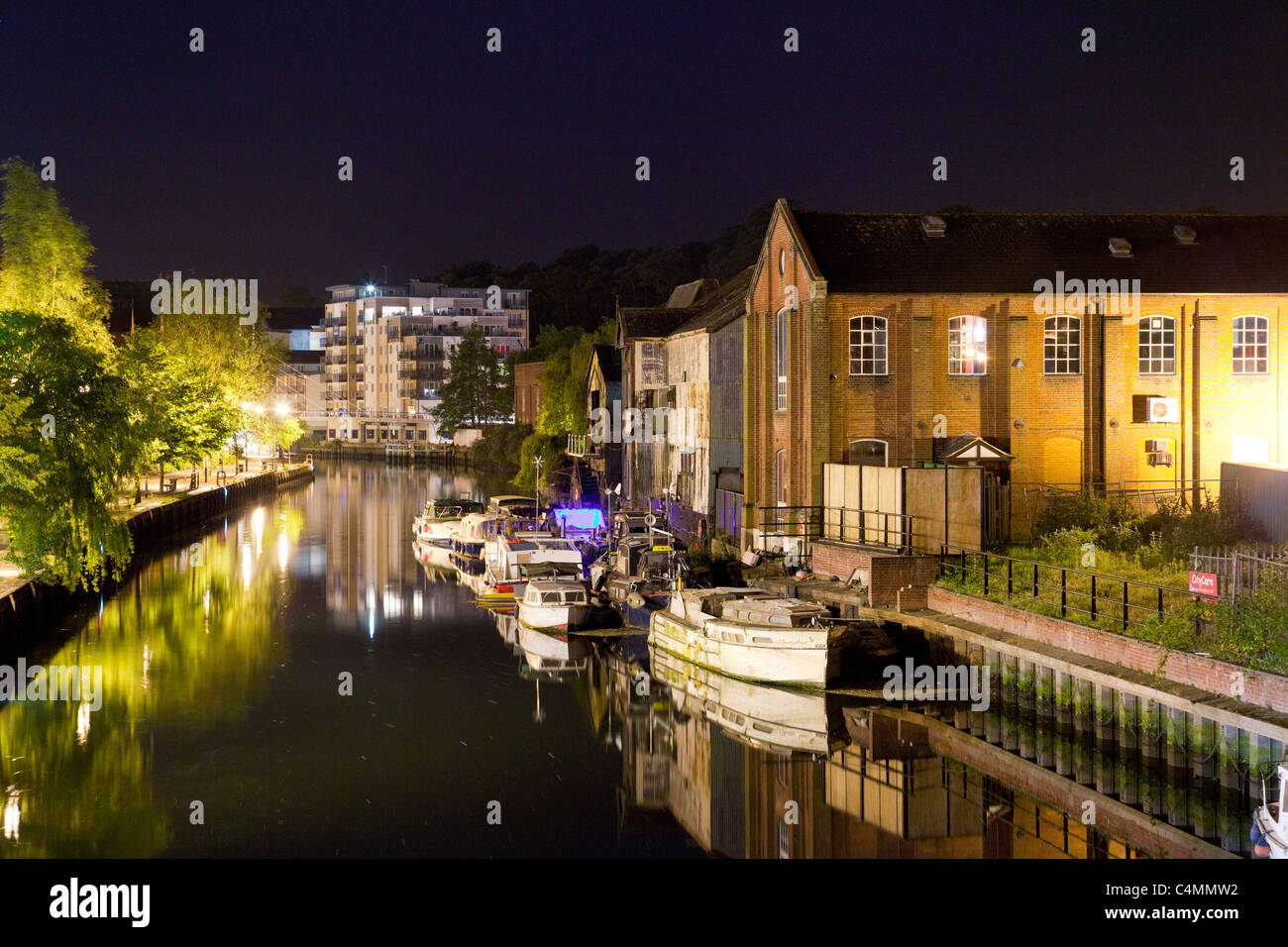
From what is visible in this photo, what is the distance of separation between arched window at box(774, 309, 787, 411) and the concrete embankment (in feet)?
74.1

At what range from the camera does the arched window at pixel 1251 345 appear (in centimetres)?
4034

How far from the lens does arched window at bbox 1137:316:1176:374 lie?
40281 mm

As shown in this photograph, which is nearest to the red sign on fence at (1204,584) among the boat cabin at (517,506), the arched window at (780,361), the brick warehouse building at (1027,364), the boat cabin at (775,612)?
the boat cabin at (775,612)

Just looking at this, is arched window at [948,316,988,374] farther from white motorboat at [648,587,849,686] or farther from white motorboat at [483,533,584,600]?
white motorboat at [483,533,584,600]

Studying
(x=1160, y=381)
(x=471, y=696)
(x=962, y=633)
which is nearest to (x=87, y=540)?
(x=471, y=696)

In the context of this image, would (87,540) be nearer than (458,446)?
Yes

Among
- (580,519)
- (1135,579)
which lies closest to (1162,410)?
(1135,579)

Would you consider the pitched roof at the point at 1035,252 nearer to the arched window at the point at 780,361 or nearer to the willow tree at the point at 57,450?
the arched window at the point at 780,361

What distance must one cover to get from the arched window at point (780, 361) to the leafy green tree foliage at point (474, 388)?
102506 mm

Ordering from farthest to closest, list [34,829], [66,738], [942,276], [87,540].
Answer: [942,276], [87,540], [66,738], [34,829]

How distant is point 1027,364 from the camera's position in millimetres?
39844
